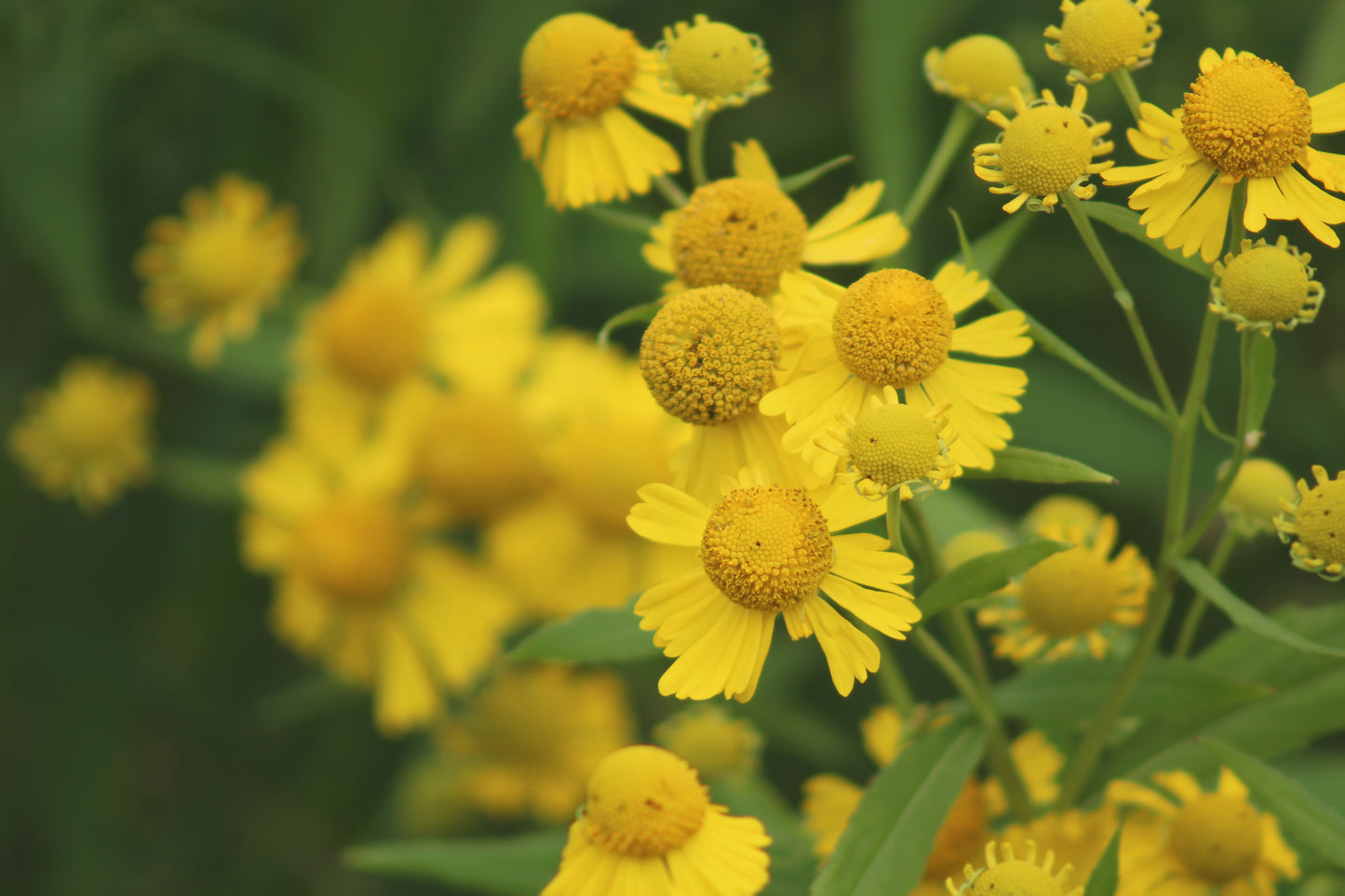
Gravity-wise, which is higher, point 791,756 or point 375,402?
point 375,402

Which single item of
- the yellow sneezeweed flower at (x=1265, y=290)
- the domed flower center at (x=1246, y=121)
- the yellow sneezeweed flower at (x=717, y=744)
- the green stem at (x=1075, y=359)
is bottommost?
the yellow sneezeweed flower at (x=717, y=744)

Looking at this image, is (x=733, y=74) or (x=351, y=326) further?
(x=351, y=326)

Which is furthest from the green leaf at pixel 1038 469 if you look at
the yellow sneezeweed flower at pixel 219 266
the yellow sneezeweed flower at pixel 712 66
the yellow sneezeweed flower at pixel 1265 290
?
the yellow sneezeweed flower at pixel 219 266

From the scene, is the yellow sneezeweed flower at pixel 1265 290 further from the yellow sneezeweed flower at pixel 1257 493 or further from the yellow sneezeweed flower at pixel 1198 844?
the yellow sneezeweed flower at pixel 1198 844

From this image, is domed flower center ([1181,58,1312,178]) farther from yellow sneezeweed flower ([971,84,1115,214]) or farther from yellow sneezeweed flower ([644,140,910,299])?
yellow sneezeweed flower ([644,140,910,299])

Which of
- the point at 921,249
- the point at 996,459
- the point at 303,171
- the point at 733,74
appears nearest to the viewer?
the point at 996,459

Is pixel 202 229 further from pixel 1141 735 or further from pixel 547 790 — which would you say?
pixel 1141 735

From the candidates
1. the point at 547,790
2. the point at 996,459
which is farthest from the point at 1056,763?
the point at 547,790
